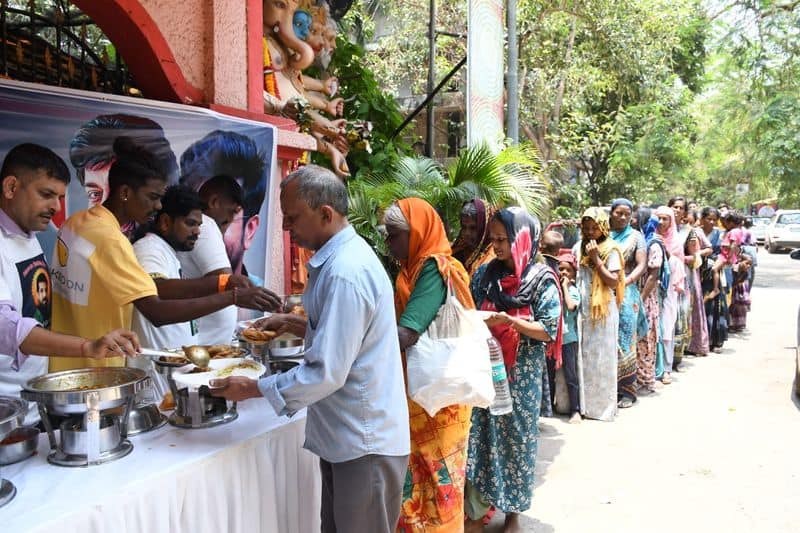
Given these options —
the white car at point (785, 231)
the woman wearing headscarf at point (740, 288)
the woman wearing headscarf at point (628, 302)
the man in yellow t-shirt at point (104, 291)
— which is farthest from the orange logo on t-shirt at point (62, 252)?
the white car at point (785, 231)

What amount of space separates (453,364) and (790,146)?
17691 mm

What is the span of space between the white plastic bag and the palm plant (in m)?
2.20

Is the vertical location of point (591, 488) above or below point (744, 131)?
below

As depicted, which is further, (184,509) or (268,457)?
(268,457)

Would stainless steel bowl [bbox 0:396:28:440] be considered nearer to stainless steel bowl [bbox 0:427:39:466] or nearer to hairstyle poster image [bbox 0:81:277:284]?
stainless steel bowl [bbox 0:427:39:466]

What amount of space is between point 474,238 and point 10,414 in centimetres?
274

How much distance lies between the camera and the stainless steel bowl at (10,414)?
1.84 meters

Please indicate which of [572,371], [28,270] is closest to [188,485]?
[28,270]

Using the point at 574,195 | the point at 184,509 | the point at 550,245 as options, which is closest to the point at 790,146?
the point at 574,195

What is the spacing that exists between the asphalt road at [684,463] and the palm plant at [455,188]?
2035 mm

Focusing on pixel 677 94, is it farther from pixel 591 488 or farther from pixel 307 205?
pixel 307 205

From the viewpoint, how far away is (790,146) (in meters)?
16.7

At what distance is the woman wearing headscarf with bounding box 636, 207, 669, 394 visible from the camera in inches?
261

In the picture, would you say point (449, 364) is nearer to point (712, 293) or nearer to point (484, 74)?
point (484, 74)
